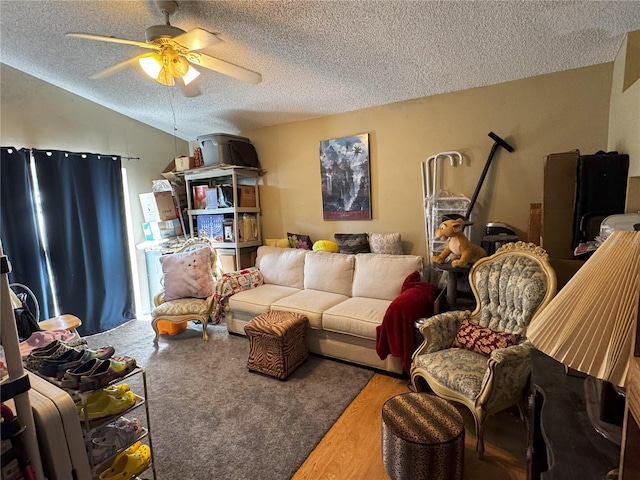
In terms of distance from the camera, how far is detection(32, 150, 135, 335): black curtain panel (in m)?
3.38

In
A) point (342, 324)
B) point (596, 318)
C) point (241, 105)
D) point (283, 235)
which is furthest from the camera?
point (283, 235)

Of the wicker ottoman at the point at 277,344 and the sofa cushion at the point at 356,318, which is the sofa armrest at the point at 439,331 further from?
the wicker ottoman at the point at 277,344

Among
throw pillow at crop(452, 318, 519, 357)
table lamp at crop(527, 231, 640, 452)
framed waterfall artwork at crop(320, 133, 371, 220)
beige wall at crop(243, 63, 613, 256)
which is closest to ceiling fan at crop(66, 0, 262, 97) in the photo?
framed waterfall artwork at crop(320, 133, 371, 220)

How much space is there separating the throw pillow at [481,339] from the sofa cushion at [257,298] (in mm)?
1697

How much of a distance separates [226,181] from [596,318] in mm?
4166

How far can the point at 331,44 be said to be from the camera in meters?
2.19

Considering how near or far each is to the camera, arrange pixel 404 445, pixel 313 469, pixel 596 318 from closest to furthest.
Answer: pixel 596 318, pixel 404 445, pixel 313 469

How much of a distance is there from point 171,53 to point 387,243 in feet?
7.72

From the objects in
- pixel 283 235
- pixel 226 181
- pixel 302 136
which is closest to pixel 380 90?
pixel 302 136

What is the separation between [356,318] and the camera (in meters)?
2.55

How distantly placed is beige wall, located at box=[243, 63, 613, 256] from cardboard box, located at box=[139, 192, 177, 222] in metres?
1.62

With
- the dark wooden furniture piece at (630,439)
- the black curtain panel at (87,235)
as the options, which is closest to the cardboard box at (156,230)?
the black curtain panel at (87,235)

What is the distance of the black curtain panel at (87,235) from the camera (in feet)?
11.1

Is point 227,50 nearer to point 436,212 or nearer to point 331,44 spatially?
point 331,44
